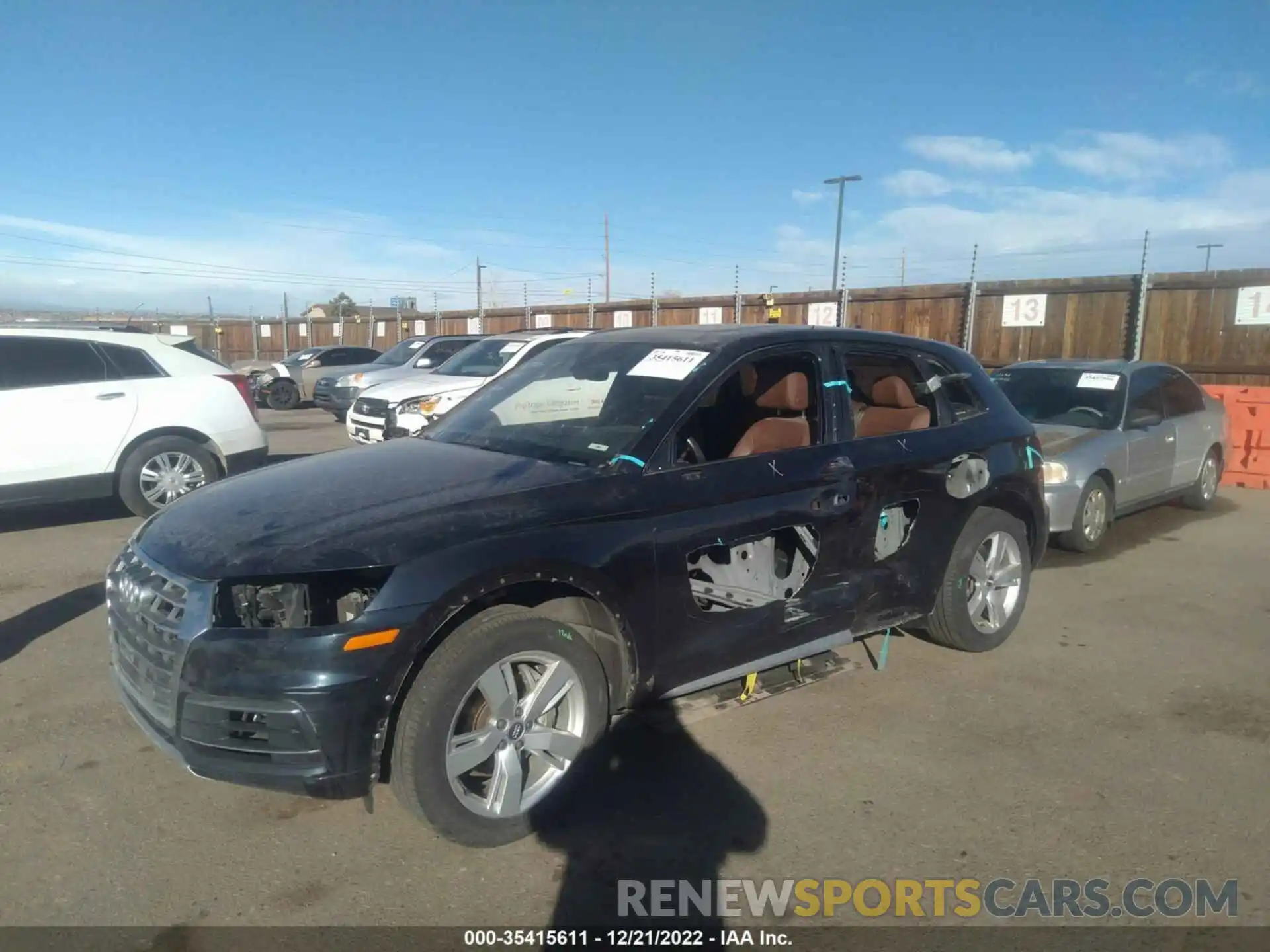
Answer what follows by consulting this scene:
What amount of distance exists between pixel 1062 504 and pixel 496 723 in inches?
212

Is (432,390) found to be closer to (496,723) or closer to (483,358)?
(483,358)

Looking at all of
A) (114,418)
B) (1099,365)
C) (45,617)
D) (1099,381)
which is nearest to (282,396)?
(114,418)

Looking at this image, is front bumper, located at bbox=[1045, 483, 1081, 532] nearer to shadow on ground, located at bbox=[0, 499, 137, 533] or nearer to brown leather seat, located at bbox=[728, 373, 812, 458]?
brown leather seat, located at bbox=[728, 373, 812, 458]

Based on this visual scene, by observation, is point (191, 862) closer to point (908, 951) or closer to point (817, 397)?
point (908, 951)

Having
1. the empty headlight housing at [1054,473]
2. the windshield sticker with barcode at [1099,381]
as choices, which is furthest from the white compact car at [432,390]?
the windshield sticker with barcode at [1099,381]

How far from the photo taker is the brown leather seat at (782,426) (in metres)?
4.12

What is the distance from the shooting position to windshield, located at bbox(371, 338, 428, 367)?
52.7ft

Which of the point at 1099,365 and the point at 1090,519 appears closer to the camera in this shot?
the point at 1090,519

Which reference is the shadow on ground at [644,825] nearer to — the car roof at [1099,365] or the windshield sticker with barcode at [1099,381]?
the windshield sticker with barcode at [1099,381]

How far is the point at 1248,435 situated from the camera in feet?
34.1

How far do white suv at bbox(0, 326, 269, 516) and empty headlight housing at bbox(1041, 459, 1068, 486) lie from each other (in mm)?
6953

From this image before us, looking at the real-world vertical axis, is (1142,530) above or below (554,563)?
below

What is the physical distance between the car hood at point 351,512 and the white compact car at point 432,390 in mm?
5998

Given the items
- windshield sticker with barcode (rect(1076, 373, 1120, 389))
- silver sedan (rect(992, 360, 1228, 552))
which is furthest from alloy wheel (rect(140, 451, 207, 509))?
windshield sticker with barcode (rect(1076, 373, 1120, 389))
